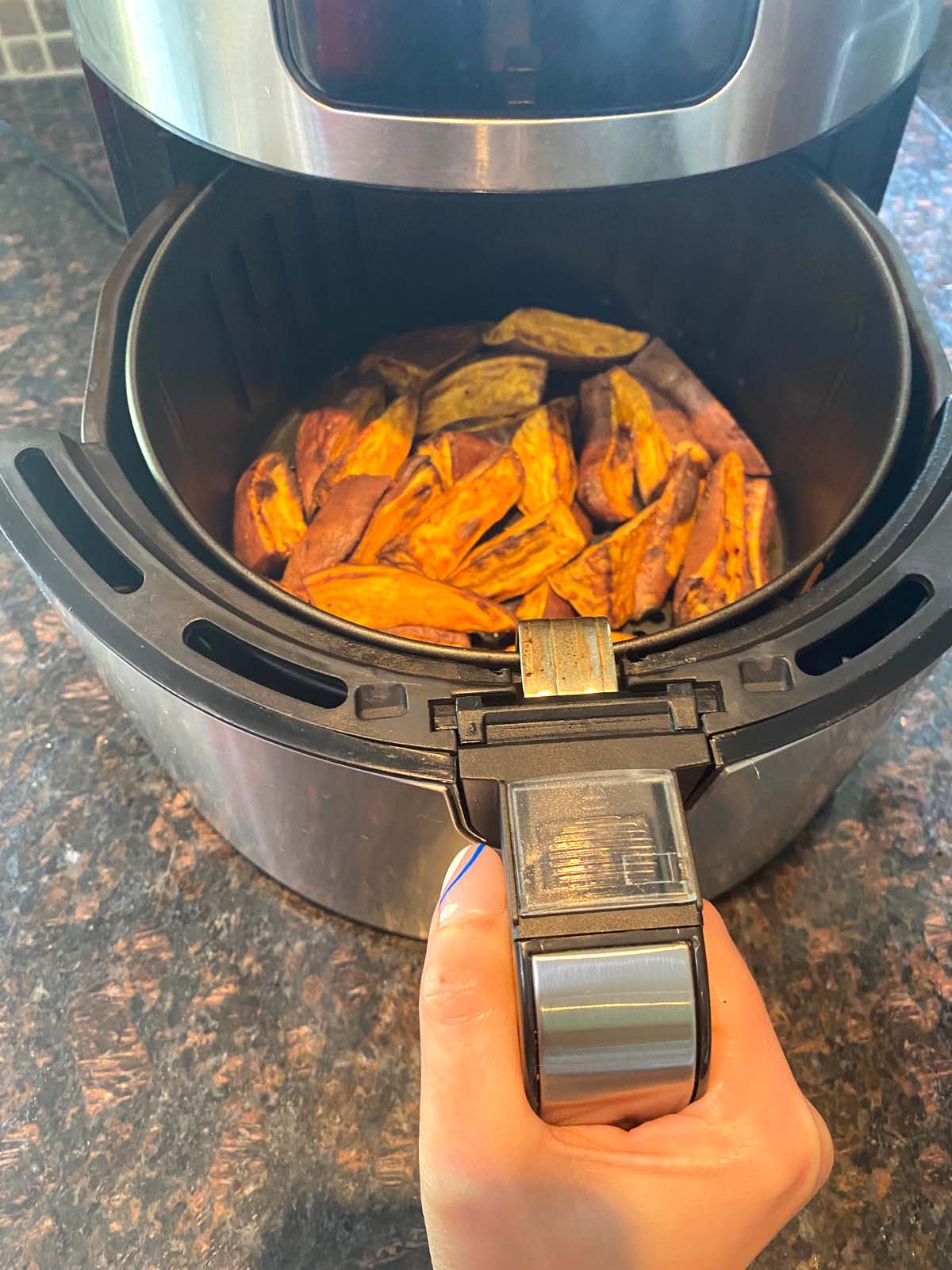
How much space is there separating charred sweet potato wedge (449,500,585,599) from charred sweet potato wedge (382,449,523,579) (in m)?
0.01

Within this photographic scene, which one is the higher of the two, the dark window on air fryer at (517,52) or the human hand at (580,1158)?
the dark window on air fryer at (517,52)

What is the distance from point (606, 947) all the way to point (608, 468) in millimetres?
432

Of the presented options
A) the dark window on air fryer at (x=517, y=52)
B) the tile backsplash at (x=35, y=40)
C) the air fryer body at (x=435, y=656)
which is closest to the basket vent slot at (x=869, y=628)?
the air fryer body at (x=435, y=656)

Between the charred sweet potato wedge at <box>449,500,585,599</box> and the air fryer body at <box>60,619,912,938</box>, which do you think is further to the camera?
the charred sweet potato wedge at <box>449,500,585,599</box>

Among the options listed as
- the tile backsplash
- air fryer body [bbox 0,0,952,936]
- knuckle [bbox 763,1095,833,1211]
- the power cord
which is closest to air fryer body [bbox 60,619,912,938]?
air fryer body [bbox 0,0,952,936]

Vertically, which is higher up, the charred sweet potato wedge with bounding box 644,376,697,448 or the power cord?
the power cord

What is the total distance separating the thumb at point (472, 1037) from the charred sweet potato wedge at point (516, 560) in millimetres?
290

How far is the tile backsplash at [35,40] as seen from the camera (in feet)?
2.83

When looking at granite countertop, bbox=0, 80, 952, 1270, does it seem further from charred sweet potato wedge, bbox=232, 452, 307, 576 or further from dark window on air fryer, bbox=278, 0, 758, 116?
dark window on air fryer, bbox=278, 0, 758, 116

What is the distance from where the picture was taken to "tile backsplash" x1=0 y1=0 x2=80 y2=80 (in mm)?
861

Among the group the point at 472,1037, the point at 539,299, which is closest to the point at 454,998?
the point at 472,1037

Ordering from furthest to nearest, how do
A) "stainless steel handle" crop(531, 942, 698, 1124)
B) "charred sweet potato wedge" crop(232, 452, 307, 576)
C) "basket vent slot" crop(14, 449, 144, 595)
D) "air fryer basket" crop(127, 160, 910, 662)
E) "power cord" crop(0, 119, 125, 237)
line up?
"power cord" crop(0, 119, 125, 237) → "charred sweet potato wedge" crop(232, 452, 307, 576) → "air fryer basket" crop(127, 160, 910, 662) → "basket vent slot" crop(14, 449, 144, 595) → "stainless steel handle" crop(531, 942, 698, 1124)

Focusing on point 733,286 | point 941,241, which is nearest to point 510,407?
point 733,286

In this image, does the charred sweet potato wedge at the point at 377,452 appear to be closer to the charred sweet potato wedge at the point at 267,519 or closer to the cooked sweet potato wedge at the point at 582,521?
the charred sweet potato wedge at the point at 267,519
